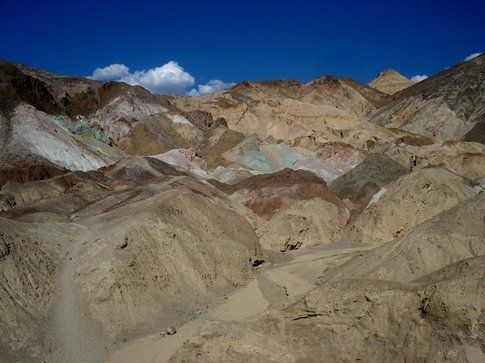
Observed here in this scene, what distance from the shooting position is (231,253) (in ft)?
79.9

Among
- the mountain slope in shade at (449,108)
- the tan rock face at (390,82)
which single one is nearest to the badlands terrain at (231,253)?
the mountain slope in shade at (449,108)

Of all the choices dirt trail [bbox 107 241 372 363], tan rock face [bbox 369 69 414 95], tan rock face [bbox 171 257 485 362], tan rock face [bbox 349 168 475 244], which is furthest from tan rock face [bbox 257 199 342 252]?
tan rock face [bbox 369 69 414 95]

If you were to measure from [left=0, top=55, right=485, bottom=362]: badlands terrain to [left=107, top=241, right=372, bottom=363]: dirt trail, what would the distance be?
0.09 meters

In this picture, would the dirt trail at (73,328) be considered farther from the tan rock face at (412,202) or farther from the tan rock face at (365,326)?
the tan rock face at (412,202)

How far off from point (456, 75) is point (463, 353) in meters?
99.0

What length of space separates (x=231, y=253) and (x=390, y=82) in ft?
458

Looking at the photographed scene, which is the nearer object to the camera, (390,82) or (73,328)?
(73,328)

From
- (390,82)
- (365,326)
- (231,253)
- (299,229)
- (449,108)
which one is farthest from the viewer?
(390,82)

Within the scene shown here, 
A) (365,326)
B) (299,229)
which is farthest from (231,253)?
(365,326)

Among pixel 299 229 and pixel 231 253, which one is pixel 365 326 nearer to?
pixel 231 253

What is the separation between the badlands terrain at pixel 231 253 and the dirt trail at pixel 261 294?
3.5 inches

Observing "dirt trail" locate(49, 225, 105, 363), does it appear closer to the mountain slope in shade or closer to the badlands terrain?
the badlands terrain

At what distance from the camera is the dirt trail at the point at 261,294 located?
15.3 metres

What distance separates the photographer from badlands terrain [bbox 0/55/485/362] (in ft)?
37.7
